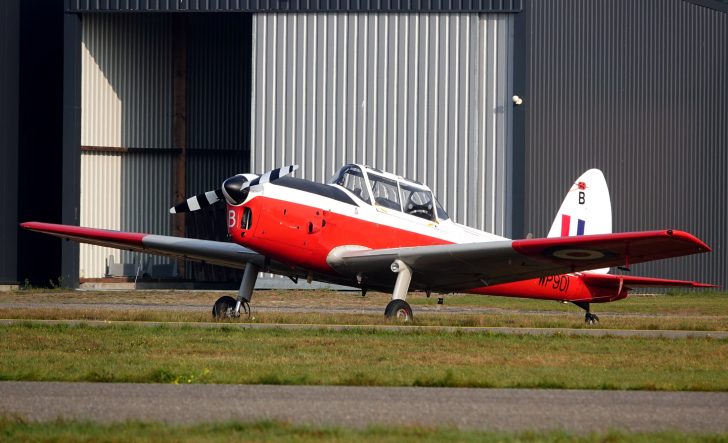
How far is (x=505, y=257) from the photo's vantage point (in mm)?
16594

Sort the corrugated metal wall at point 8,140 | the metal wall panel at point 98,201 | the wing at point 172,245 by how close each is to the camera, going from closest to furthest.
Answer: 1. the wing at point 172,245
2. the corrugated metal wall at point 8,140
3. the metal wall panel at point 98,201

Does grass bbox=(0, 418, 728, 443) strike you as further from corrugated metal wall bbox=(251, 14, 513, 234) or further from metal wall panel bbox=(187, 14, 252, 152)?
metal wall panel bbox=(187, 14, 252, 152)

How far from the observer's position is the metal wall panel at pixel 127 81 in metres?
33.4

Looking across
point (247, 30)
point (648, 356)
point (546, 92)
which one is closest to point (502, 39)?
point (546, 92)

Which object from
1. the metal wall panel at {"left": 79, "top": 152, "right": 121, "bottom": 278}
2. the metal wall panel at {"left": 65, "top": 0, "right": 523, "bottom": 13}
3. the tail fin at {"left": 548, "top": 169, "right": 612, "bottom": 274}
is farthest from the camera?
the metal wall panel at {"left": 79, "top": 152, "right": 121, "bottom": 278}

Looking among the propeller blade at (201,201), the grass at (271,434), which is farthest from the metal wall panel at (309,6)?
the grass at (271,434)

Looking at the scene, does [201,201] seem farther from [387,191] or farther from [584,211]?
[584,211]

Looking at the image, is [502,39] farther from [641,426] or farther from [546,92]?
[641,426]

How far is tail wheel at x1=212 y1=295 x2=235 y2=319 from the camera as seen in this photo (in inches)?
671

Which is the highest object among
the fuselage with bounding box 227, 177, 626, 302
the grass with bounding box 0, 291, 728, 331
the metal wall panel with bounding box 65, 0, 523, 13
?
the metal wall panel with bounding box 65, 0, 523, 13

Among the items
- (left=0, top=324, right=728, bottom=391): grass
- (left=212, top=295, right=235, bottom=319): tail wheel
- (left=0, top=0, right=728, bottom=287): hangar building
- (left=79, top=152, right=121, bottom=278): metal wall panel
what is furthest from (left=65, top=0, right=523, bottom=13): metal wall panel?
(left=0, top=324, right=728, bottom=391): grass

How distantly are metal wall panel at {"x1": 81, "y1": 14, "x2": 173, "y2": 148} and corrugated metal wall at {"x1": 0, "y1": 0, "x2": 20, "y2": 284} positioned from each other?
2019 mm

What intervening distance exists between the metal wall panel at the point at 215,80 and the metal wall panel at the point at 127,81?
33.1 inches

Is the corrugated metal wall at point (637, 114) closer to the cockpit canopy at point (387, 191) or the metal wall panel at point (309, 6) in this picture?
the metal wall panel at point (309, 6)
